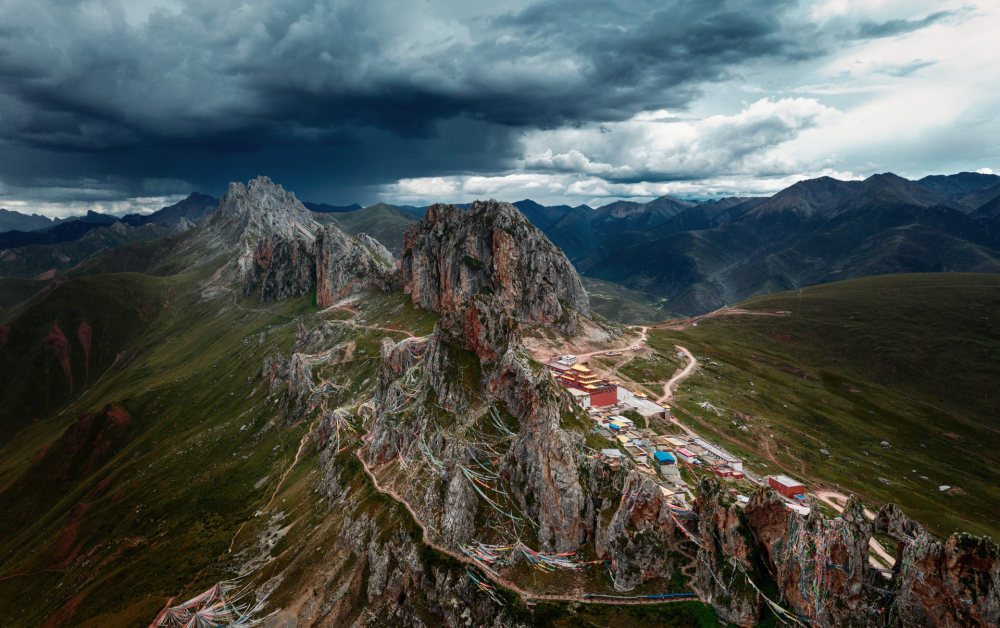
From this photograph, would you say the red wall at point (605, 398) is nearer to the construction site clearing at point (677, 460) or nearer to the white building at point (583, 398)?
the white building at point (583, 398)

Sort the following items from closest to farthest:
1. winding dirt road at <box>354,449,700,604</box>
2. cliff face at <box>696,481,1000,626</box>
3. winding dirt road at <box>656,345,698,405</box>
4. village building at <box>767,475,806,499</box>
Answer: cliff face at <box>696,481,1000,626</box>
winding dirt road at <box>354,449,700,604</box>
village building at <box>767,475,806,499</box>
winding dirt road at <box>656,345,698,405</box>

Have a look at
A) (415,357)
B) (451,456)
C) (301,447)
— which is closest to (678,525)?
(451,456)

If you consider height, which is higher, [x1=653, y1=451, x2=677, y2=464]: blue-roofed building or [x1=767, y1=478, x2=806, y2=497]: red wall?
[x1=653, y1=451, x2=677, y2=464]: blue-roofed building

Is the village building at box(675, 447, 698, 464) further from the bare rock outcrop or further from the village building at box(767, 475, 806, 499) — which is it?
the bare rock outcrop

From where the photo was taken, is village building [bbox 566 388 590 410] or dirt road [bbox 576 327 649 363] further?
dirt road [bbox 576 327 649 363]

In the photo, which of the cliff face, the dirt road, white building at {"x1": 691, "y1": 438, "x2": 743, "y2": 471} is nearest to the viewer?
the cliff face

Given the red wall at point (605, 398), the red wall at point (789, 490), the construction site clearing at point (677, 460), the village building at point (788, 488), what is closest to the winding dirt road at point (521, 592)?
the construction site clearing at point (677, 460)

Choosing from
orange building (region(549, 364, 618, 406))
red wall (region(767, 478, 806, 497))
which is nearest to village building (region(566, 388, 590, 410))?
orange building (region(549, 364, 618, 406))
